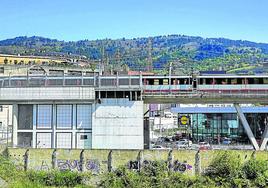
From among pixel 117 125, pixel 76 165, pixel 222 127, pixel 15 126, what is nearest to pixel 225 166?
pixel 117 125

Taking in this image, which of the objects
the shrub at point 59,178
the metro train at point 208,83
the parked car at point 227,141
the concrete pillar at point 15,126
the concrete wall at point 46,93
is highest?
the metro train at point 208,83

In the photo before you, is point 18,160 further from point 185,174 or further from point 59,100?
point 185,174

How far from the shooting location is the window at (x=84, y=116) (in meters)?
46.7

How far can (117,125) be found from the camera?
4594 centimetres

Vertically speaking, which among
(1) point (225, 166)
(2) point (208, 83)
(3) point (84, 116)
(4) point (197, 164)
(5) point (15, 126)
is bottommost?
(4) point (197, 164)

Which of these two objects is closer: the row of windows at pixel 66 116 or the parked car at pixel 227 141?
the row of windows at pixel 66 116

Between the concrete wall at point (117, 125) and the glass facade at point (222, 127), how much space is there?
18911 millimetres

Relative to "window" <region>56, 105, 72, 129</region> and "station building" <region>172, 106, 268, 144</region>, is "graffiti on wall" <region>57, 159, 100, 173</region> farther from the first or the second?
"station building" <region>172, 106, 268, 144</region>

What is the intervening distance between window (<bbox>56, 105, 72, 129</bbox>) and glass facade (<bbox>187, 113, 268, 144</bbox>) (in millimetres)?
23481

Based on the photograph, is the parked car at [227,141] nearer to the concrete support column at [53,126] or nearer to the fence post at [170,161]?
the fence post at [170,161]

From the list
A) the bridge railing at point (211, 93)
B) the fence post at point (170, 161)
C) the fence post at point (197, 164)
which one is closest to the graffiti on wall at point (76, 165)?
the fence post at point (170, 161)

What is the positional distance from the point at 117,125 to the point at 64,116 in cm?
618

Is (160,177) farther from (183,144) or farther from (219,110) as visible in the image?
(219,110)

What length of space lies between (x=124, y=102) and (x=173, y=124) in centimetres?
3972
